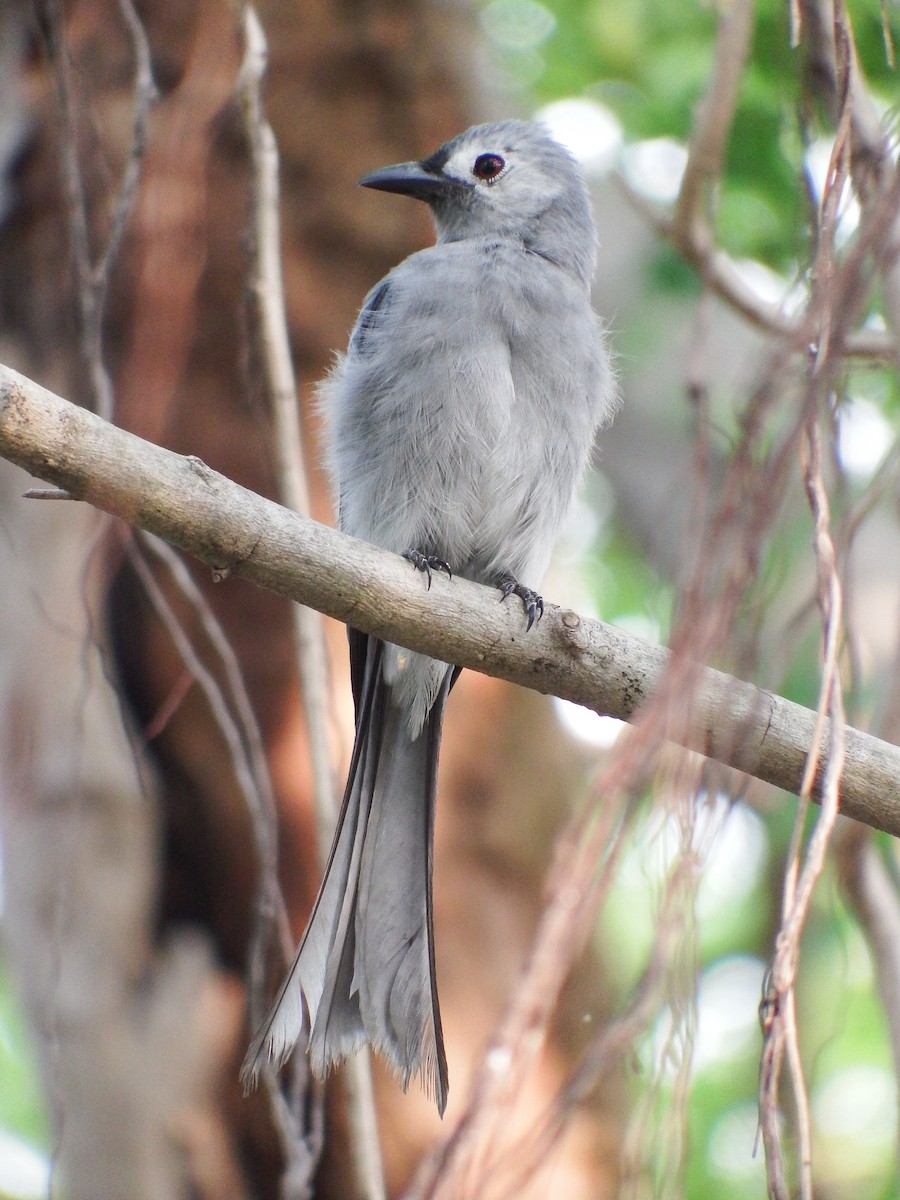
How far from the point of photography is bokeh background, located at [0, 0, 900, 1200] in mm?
3012

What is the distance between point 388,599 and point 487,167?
7.65 feet

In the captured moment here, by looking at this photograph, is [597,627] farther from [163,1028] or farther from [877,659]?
[877,659]

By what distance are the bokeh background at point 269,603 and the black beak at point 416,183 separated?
559 mm

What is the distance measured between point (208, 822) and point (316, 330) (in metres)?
1.89

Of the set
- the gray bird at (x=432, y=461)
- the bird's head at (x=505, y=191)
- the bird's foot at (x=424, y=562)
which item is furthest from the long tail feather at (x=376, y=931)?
the bird's head at (x=505, y=191)

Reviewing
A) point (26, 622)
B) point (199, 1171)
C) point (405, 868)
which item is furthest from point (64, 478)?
point (199, 1171)

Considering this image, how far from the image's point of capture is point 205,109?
12.8 ft

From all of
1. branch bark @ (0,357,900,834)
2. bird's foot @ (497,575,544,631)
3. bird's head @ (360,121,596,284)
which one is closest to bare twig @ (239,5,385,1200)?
bird's foot @ (497,575,544,631)

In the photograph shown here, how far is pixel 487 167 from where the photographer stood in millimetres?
4059

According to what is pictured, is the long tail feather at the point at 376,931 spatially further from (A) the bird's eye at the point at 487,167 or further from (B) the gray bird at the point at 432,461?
(A) the bird's eye at the point at 487,167

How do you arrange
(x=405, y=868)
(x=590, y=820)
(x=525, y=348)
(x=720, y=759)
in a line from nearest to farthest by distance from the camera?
(x=590, y=820), (x=720, y=759), (x=405, y=868), (x=525, y=348)

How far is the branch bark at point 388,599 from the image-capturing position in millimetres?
1894

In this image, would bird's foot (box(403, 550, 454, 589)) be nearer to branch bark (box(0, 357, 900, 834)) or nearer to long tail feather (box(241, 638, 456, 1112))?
branch bark (box(0, 357, 900, 834))

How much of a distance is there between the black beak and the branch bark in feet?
6.48
